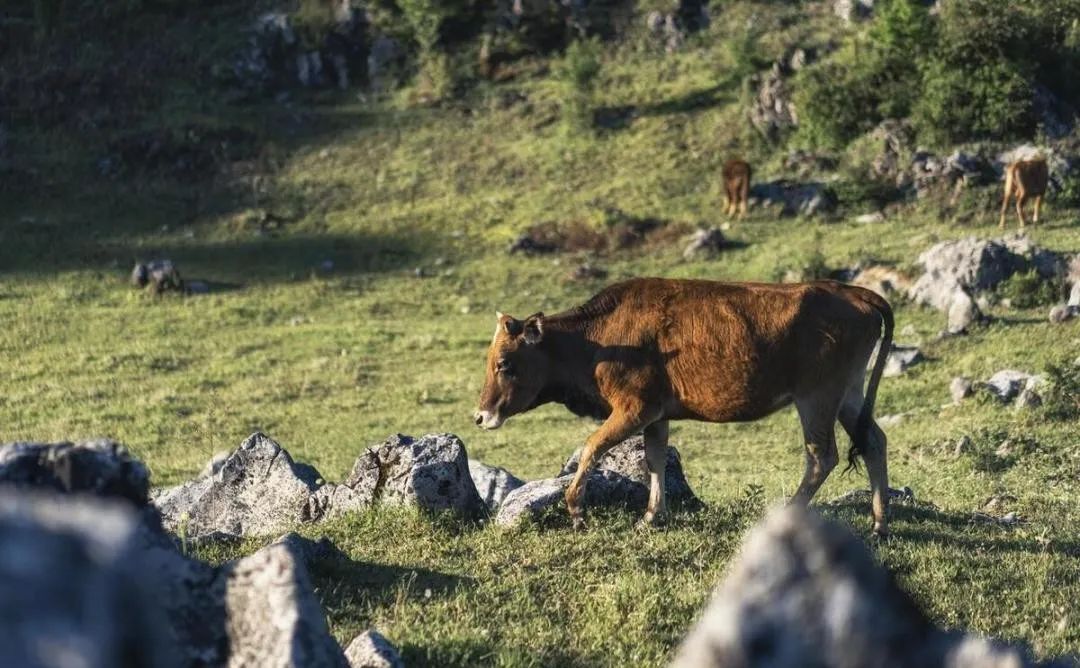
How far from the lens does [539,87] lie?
50.3 m

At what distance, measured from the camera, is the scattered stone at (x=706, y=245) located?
34312 millimetres

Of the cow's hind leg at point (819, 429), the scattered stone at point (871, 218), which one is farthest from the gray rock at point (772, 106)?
the cow's hind leg at point (819, 429)

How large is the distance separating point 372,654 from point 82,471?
1.90m

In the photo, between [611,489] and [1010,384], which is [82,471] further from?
[1010,384]

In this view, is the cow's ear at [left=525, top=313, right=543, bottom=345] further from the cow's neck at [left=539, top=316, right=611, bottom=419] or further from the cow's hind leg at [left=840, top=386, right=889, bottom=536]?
the cow's hind leg at [left=840, top=386, right=889, bottom=536]

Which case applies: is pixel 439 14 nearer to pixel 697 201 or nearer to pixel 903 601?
pixel 697 201

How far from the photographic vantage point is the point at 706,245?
1361 inches

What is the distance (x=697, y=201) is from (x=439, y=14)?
18.4 m

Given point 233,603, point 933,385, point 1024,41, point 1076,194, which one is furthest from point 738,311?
point 1024,41

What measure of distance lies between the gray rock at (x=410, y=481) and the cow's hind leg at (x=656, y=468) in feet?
4.62

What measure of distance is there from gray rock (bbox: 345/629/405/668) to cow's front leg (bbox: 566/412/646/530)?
4.28 meters

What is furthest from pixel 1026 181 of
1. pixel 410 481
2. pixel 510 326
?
pixel 410 481

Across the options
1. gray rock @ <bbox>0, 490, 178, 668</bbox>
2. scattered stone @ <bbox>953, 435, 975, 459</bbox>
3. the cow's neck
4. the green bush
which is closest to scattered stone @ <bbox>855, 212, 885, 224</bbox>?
the green bush

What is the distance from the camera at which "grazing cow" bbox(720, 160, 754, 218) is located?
36.7 metres
